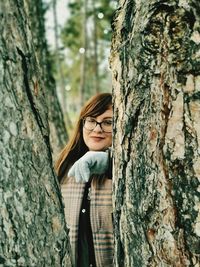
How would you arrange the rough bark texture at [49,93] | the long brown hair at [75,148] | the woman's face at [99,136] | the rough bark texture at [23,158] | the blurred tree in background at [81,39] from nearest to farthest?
the rough bark texture at [23,158], the woman's face at [99,136], the long brown hair at [75,148], the rough bark texture at [49,93], the blurred tree in background at [81,39]

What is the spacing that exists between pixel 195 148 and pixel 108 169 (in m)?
1.12

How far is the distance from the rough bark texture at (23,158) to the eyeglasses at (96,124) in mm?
1255

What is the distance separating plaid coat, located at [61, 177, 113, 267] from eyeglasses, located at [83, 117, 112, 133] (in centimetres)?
30

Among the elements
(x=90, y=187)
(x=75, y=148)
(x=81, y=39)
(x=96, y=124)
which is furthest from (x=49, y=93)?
(x=81, y=39)

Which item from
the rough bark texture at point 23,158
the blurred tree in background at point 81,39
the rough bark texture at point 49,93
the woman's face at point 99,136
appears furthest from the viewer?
the blurred tree in background at point 81,39

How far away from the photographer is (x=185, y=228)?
4.35ft

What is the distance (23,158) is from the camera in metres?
1.30

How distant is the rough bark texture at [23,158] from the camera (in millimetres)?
1264

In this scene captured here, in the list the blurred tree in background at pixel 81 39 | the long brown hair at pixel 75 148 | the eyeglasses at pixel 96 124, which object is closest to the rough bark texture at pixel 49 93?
the long brown hair at pixel 75 148

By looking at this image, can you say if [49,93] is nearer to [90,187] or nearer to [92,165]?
[90,187]

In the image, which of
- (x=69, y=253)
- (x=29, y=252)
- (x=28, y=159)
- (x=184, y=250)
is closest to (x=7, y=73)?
(x=28, y=159)

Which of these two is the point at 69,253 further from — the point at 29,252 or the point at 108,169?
the point at 108,169

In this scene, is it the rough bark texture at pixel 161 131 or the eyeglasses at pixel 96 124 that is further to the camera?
the eyeglasses at pixel 96 124

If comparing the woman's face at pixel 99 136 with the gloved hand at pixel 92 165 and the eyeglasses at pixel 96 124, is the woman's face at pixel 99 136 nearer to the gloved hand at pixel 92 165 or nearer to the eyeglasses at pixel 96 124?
the eyeglasses at pixel 96 124
